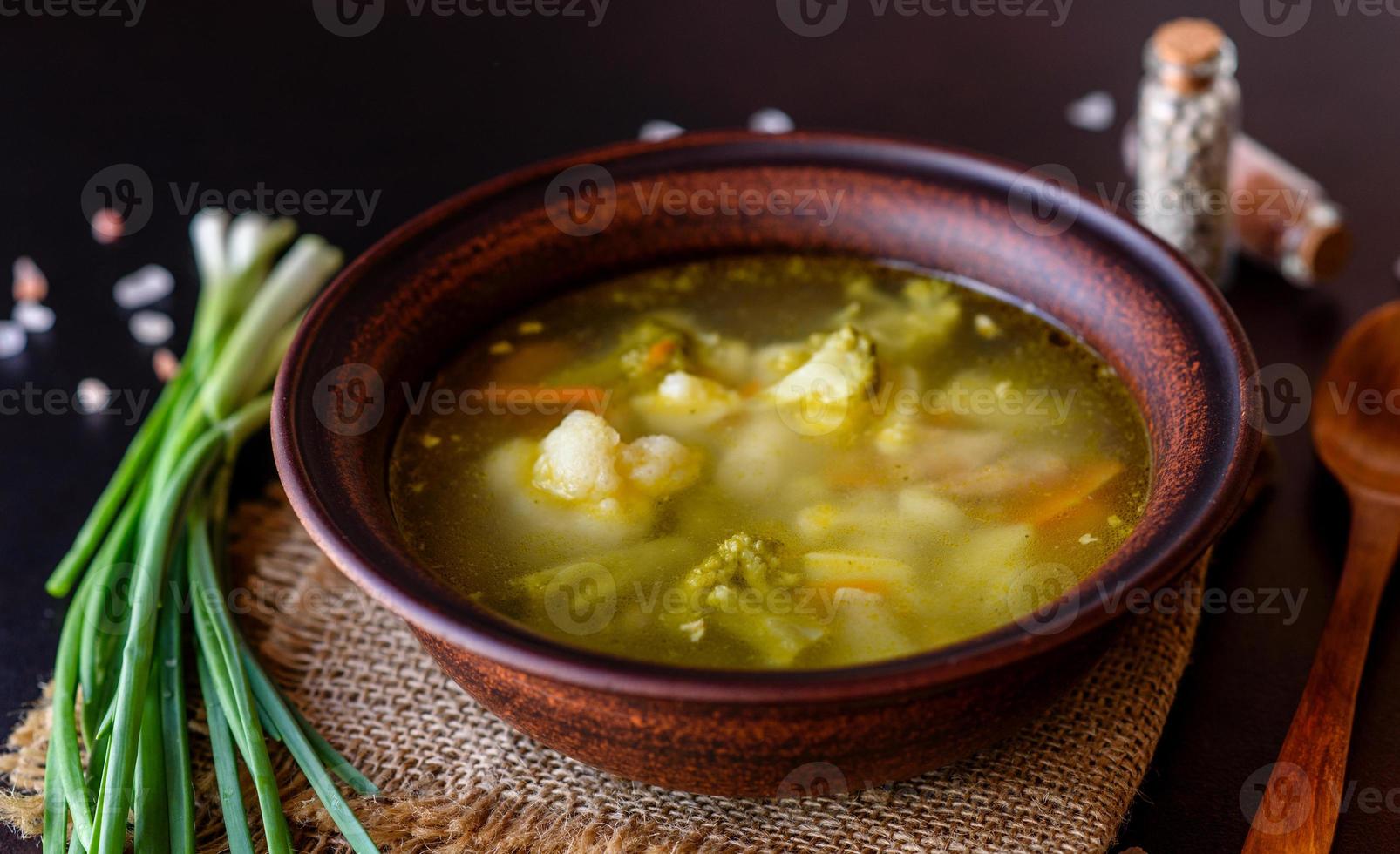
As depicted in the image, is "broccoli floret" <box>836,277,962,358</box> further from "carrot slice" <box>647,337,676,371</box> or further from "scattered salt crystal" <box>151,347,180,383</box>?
"scattered salt crystal" <box>151,347,180,383</box>

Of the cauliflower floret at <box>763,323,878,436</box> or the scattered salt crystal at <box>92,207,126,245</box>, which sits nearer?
the cauliflower floret at <box>763,323,878,436</box>

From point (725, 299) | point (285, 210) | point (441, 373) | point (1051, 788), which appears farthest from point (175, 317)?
point (1051, 788)

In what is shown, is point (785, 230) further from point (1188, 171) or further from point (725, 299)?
point (1188, 171)

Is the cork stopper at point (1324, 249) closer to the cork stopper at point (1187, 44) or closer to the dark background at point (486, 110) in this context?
the dark background at point (486, 110)

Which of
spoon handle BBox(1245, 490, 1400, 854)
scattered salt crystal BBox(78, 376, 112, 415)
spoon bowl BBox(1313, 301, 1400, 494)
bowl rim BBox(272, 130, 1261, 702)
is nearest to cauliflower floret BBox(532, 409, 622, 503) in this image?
bowl rim BBox(272, 130, 1261, 702)

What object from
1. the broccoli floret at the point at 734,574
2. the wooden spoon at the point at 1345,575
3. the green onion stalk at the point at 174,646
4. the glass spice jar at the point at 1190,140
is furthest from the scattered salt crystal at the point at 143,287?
the wooden spoon at the point at 1345,575

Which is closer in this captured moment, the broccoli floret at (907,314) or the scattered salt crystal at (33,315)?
the broccoli floret at (907,314)
